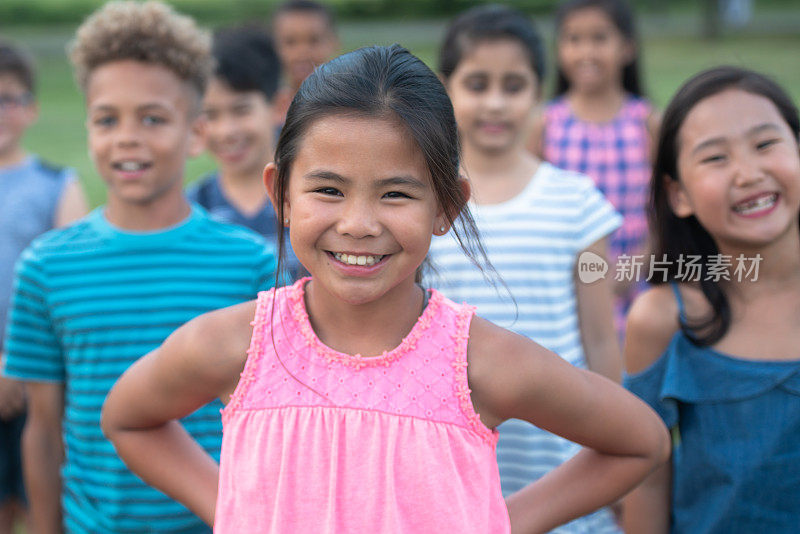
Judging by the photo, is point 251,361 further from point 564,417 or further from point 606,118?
point 606,118

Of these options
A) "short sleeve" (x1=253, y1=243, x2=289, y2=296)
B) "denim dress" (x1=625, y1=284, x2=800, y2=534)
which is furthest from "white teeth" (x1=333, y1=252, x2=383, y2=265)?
"denim dress" (x1=625, y1=284, x2=800, y2=534)

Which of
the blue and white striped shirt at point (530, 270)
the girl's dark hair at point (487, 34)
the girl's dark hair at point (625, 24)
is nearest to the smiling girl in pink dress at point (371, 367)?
the blue and white striped shirt at point (530, 270)

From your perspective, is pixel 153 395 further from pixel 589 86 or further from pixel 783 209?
pixel 589 86

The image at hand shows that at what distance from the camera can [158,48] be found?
98.8 inches

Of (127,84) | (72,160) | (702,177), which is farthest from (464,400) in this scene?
(72,160)

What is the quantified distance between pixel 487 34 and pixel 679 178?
931 millimetres

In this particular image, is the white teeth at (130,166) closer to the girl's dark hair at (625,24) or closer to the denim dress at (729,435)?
the denim dress at (729,435)

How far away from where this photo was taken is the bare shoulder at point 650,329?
7.02 feet

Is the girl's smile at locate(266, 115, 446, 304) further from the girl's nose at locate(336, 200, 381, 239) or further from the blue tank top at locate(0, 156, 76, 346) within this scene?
the blue tank top at locate(0, 156, 76, 346)

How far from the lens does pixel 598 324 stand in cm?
264

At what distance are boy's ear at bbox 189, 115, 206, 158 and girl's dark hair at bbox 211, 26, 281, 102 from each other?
42.9 inches

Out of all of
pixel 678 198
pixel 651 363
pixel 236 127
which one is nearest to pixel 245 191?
pixel 236 127

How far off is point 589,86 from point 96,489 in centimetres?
309

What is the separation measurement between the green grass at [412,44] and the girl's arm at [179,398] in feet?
27.3
